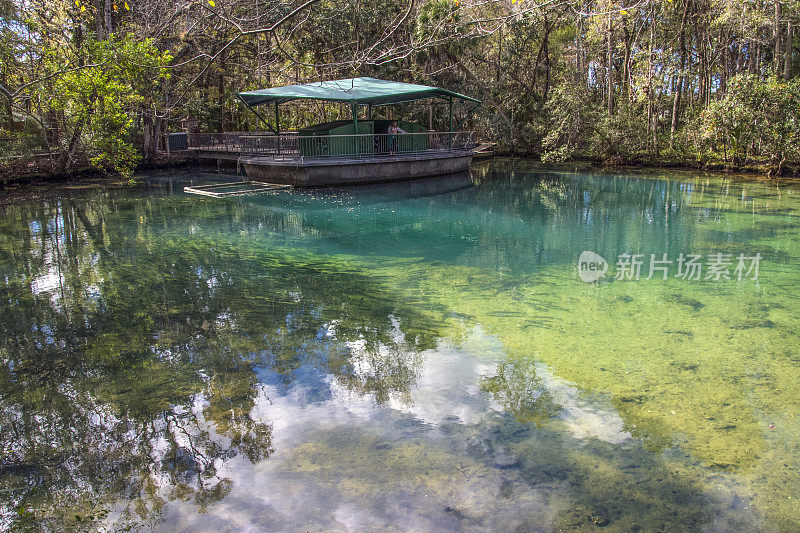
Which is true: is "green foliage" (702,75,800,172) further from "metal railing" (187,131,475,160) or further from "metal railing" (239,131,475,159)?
"metal railing" (239,131,475,159)

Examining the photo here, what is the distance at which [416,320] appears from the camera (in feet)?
20.9

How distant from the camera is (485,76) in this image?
3064 cm

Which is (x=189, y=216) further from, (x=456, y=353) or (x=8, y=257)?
(x=456, y=353)

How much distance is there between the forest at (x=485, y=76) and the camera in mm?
16984

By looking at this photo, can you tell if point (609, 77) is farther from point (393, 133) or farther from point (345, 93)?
point (345, 93)

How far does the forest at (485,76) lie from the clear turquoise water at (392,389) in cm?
690

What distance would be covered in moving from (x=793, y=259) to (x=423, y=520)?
8792 millimetres

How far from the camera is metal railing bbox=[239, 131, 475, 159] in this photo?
17.6m

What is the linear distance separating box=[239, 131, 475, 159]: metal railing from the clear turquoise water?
26.2ft

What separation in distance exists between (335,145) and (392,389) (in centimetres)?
1431

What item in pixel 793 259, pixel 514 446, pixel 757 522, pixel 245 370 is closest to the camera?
pixel 757 522

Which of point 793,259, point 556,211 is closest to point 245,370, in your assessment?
point 793,259

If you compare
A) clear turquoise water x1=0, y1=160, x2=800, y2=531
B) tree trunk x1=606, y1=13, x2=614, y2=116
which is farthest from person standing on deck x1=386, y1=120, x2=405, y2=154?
tree trunk x1=606, y1=13, x2=614, y2=116

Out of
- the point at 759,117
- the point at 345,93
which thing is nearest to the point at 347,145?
the point at 345,93
